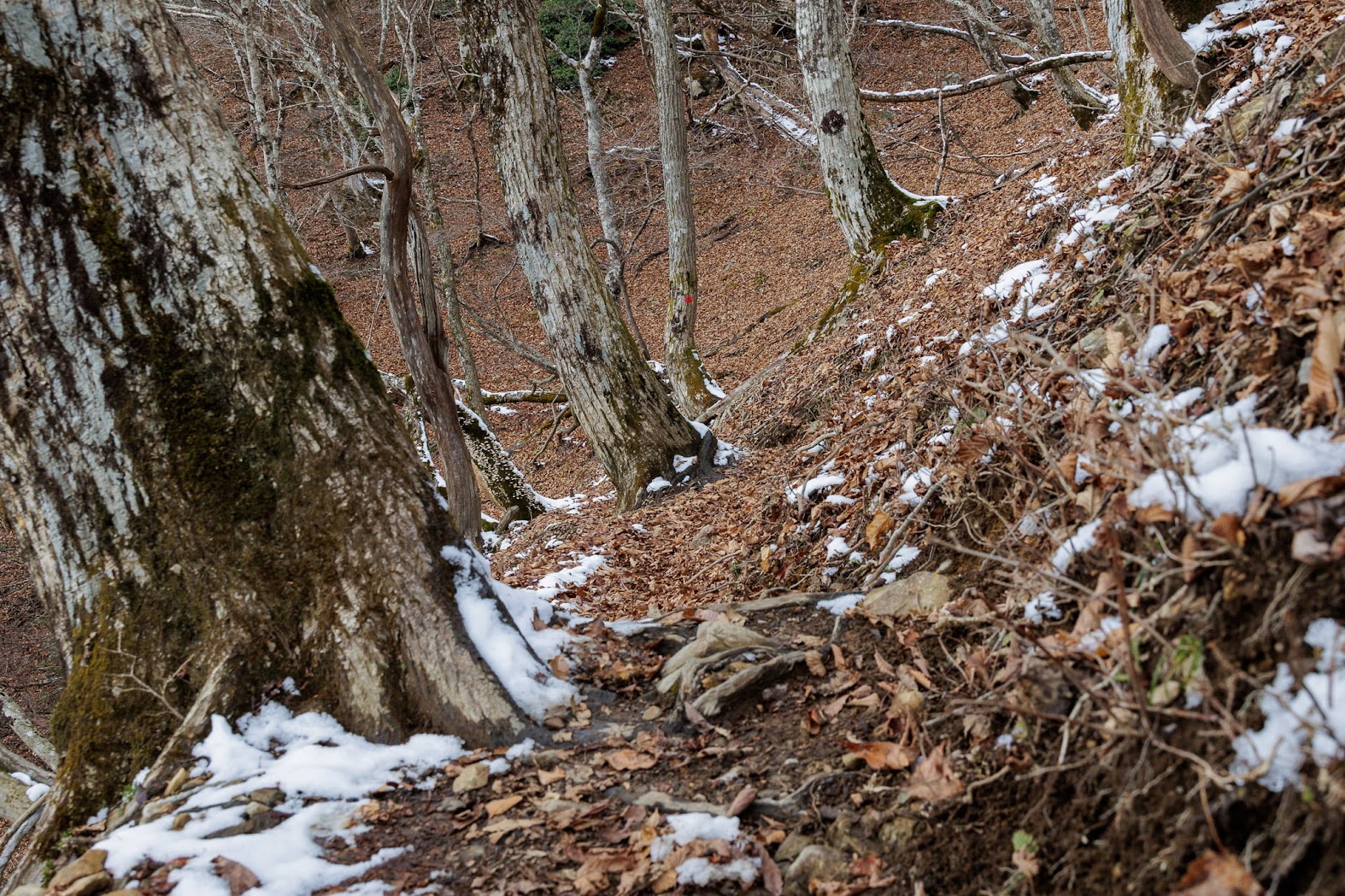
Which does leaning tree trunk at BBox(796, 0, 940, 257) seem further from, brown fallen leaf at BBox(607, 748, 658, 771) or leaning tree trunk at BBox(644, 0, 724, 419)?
brown fallen leaf at BBox(607, 748, 658, 771)

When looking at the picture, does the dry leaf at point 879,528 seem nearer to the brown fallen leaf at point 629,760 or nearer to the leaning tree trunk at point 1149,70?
the brown fallen leaf at point 629,760

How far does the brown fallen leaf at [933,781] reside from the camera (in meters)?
2.16

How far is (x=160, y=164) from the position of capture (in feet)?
9.87

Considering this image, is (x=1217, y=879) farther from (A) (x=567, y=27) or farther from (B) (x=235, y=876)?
(A) (x=567, y=27)

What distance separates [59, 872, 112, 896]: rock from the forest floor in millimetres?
68

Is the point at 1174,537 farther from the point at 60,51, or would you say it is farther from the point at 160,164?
the point at 60,51

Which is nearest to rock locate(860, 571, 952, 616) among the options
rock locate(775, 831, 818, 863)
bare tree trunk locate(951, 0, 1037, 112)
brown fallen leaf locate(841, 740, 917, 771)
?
brown fallen leaf locate(841, 740, 917, 771)

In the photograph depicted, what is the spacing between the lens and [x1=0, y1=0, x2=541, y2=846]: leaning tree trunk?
2.93 m

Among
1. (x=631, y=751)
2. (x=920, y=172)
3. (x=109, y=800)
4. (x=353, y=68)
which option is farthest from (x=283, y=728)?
(x=920, y=172)

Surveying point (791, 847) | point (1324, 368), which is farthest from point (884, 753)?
point (1324, 368)

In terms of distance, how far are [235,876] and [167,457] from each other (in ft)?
4.66

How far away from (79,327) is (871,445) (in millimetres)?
3552

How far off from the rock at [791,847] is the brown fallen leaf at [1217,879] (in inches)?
36.6

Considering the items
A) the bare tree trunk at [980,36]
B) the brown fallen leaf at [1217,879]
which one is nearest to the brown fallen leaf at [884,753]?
the brown fallen leaf at [1217,879]
